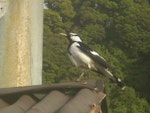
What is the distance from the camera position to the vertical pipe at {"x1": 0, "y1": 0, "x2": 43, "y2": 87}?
294 centimetres

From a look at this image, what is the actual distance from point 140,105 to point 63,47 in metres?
2.11

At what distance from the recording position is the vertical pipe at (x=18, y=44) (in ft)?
9.64

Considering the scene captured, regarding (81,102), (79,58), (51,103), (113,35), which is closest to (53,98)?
(51,103)

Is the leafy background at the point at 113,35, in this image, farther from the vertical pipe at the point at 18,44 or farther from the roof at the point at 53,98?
the roof at the point at 53,98

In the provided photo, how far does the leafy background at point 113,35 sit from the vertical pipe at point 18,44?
852 cm

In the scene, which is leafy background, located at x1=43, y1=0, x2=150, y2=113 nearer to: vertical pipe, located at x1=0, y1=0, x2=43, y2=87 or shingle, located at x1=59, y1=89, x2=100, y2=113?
vertical pipe, located at x1=0, y1=0, x2=43, y2=87

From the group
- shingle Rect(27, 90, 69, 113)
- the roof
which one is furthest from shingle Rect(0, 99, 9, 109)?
shingle Rect(27, 90, 69, 113)

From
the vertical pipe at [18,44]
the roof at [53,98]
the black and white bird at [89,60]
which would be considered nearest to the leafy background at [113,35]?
the black and white bird at [89,60]

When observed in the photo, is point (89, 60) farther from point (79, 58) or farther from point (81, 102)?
point (81, 102)

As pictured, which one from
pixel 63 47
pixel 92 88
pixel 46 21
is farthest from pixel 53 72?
pixel 92 88

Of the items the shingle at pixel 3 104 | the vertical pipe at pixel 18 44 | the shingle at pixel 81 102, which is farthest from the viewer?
the vertical pipe at pixel 18 44

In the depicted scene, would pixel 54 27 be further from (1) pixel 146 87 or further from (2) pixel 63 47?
(1) pixel 146 87

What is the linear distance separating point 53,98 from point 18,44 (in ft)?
2.72

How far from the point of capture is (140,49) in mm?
13234
